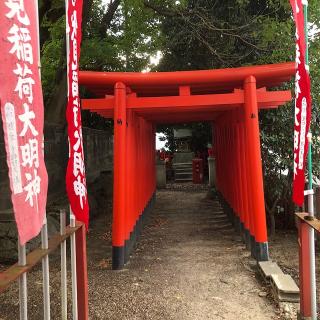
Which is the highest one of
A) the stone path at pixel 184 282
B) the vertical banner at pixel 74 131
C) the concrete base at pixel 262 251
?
the vertical banner at pixel 74 131

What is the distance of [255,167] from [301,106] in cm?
Result: 281

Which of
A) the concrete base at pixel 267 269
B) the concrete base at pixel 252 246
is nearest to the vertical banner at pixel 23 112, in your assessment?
the concrete base at pixel 267 269

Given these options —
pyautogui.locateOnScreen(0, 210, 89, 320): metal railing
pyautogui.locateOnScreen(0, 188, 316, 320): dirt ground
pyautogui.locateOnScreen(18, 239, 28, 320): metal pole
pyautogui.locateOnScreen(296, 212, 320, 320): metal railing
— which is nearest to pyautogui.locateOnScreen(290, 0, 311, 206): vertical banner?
pyautogui.locateOnScreen(296, 212, 320, 320): metal railing

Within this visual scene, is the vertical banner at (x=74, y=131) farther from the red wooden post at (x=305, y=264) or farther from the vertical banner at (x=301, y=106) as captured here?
the red wooden post at (x=305, y=264)

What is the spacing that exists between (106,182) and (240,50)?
5674mm

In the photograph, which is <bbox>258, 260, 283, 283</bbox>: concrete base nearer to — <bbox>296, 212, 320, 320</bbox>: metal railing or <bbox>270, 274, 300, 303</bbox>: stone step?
<bbox>270, 274, 300, 303</bbox>: stone step

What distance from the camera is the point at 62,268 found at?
314 cm

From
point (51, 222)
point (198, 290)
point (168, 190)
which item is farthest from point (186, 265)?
point (168, 190)

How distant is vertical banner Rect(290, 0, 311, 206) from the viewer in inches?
139

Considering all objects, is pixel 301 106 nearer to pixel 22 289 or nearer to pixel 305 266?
pixel 305 266

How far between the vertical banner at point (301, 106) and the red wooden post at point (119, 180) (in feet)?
10.3

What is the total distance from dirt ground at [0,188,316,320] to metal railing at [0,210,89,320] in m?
0.95

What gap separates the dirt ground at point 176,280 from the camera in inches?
181

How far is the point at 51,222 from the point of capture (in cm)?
725
